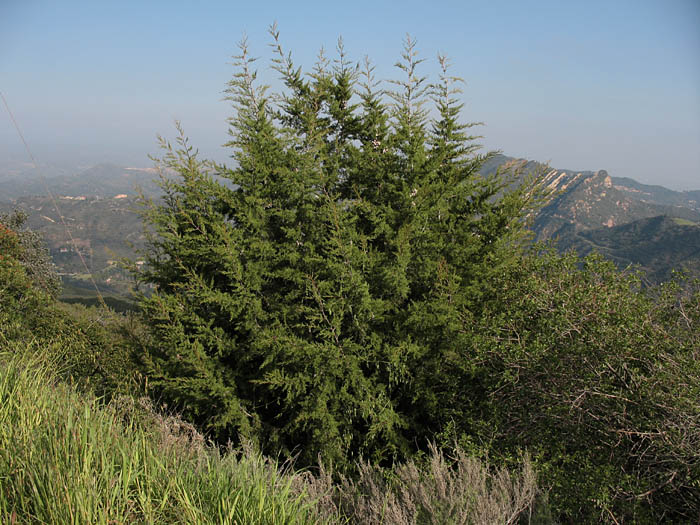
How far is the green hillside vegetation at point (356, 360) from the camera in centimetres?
318

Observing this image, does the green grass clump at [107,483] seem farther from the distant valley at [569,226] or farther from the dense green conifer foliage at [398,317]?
the distant valley at [569,226]

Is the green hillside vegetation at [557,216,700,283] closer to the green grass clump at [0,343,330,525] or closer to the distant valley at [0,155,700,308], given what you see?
→ the distant valley at [0,155,700,308]

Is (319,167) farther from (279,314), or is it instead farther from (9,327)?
(9,327)

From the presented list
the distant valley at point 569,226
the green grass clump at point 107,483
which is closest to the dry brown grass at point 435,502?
the green grass clump at point 107,483

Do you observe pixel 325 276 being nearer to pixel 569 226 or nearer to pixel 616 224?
pixel 569 226

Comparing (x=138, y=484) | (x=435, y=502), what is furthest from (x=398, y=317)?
(x=138, y=484)

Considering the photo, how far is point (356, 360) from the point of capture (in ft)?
26.2

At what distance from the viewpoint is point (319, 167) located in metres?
9.57

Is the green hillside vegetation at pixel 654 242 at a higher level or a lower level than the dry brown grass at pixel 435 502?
lower

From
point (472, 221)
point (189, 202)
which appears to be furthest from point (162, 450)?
point (472, 221)

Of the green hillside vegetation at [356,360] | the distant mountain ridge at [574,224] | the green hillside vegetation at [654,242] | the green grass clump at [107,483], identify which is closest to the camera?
the green grass clump at [107,483]

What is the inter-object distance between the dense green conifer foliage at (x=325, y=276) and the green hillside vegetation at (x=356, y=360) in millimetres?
61

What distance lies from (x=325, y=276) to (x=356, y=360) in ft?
6.24

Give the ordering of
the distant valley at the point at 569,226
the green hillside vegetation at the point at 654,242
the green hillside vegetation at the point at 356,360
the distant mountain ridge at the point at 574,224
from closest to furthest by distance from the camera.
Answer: the green hillside vegetation at the point at 356,360, the green hillside vegetation at the point at 654,242, the distant valley at the point at 569,226, the distant mountain ridge at the point at 574,224
